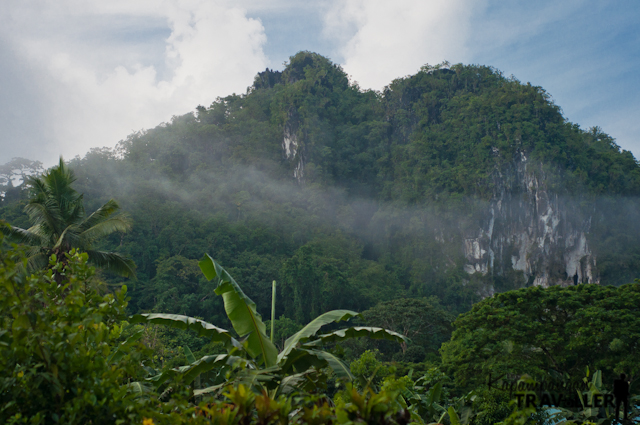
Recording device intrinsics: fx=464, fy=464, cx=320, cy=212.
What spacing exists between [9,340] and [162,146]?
4572 centimetres

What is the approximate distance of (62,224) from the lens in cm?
847

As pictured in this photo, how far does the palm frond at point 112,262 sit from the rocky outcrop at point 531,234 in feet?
108

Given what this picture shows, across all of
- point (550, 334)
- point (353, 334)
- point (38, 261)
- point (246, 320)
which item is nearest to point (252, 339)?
point (246, 320)

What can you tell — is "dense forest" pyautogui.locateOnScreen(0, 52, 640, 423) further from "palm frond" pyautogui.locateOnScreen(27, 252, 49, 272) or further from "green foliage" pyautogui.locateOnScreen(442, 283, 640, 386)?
"palm frond" pyautogui.locateOnScreen(27, 252, 49, 272)

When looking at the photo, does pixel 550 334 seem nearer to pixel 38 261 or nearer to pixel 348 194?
pixel 38 261

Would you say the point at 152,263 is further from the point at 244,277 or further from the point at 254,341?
the point at 254,341

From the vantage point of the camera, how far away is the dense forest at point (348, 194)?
26234mm

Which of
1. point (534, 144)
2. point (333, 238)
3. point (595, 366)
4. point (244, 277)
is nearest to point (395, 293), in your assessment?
point (333, 238)

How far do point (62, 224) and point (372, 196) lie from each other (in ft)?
135

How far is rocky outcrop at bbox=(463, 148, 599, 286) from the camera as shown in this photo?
35188 millimetres

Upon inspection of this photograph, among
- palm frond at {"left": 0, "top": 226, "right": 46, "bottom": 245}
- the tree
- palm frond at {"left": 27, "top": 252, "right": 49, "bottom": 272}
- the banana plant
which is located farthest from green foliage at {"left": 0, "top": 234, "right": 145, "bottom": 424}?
the tree

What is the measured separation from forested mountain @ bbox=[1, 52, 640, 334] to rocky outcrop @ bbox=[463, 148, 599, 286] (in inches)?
4.2

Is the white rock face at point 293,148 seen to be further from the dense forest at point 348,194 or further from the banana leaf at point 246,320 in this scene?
the banana leaf at point 246,320

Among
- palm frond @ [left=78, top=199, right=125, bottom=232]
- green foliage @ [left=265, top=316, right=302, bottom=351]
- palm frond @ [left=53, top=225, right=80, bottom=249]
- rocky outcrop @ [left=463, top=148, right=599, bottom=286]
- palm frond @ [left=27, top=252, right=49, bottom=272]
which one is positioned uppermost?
palm frond @ [left=78, top=199, right=125, bottom=232]
